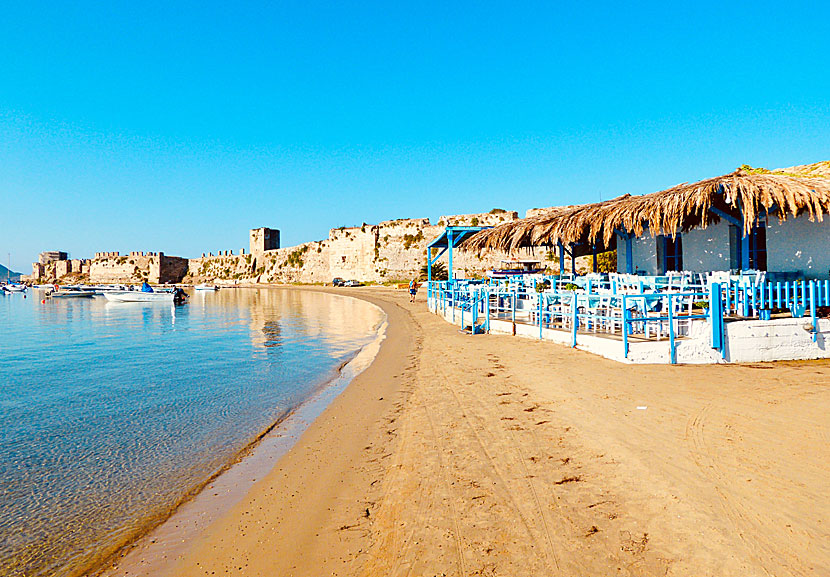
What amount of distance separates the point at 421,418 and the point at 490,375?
78.6 inches

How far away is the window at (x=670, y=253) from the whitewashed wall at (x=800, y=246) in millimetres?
2371

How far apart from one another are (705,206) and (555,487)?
26.3 ft

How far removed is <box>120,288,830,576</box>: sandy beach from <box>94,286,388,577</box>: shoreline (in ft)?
0.39

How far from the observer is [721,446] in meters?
3.73

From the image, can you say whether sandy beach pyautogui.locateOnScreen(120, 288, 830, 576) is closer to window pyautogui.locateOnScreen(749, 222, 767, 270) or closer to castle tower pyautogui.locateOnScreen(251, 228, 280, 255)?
Result: window pyautogui.locateOnScreen(749, 222, 767, 270)

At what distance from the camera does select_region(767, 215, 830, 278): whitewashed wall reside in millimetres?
9359

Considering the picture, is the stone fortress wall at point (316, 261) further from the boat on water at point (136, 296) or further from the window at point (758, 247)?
the boat on water at point (136, 296)

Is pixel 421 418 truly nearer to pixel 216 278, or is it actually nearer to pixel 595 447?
pixel 595 447

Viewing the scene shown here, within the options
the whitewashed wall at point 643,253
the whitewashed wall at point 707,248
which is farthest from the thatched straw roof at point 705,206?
the whitewashed wall at point 643,253

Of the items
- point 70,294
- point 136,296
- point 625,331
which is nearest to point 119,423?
point 625,331

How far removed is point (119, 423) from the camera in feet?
18.9

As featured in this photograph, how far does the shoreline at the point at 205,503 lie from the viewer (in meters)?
2.78

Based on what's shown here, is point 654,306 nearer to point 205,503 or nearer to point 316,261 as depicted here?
point 205,503

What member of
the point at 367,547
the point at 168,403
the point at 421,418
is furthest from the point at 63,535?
the point at 168,403
